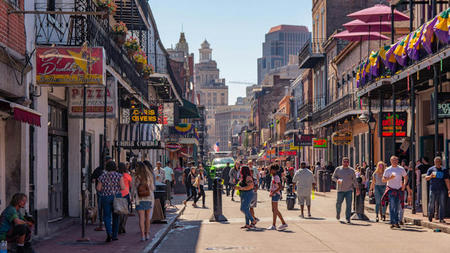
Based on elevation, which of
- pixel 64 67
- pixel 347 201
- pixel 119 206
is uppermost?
pixel 64 67

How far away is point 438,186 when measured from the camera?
→ 53.3 ft

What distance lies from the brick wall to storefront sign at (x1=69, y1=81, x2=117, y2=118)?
4.08m

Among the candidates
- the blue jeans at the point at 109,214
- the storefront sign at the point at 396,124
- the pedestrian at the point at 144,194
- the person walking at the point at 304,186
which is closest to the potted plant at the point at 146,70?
the person walking at the point at 304,186

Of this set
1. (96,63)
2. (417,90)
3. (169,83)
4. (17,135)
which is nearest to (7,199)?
(17,135)

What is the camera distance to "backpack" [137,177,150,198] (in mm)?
13984

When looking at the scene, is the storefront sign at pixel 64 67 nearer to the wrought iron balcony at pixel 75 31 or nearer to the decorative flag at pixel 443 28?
the wrought iron balcony at pixel 75 31

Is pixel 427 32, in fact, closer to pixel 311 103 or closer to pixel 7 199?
pixel 7 199

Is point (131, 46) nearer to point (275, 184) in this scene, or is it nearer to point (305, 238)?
point (275, 184)

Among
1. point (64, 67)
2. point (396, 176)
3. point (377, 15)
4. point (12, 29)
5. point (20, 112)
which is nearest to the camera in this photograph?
point (20, 112)

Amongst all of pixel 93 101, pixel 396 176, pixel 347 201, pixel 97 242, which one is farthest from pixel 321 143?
pixel 97 242

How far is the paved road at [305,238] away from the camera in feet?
40.9

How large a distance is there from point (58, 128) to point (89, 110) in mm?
884

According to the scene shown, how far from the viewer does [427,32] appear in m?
16.5

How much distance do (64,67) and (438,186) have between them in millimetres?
8988
